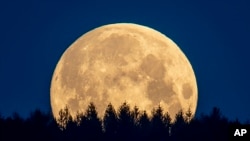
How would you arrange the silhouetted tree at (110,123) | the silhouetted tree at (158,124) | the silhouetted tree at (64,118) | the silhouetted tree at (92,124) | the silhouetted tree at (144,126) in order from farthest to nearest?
the silhouetted tree at (64,118), the silhouetted tree at (158,124), the silhouetted tree at (110,123), the silhouetted tree at (144,126), the silhouetted tree at (92,124)

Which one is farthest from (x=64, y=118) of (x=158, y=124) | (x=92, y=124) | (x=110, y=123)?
(x=158, y=124)

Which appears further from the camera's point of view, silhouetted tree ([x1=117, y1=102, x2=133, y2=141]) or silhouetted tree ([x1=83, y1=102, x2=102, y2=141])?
silhouetted tree ([x1=117, y1=102, x2=133, y2=141])

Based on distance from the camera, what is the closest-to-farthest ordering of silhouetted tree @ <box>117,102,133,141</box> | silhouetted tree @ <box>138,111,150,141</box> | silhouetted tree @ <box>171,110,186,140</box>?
1. silhouetted tree @ <box>138,111,150,141</box>
2. silhouetted tree @ <box>171,110,186,140</box>
3. silhouetted tree @ <box>117,102,133,141</box>

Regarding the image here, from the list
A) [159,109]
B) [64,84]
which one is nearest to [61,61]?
[64,84]

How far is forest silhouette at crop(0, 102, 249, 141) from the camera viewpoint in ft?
254

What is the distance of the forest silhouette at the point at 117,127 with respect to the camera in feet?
254

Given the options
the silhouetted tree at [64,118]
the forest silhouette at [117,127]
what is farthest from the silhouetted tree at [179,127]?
the silhouetted tree at [64,118]

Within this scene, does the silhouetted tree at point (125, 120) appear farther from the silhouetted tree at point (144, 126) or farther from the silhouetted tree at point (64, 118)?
the silhouetted tree at point (64, 118)

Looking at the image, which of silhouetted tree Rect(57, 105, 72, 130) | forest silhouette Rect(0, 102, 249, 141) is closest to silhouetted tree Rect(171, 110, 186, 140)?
forest silhouette Rect(0, 102, 249, 141)

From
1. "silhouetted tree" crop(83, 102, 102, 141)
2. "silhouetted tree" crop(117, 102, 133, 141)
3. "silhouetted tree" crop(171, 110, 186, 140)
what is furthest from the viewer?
"silhouetted tree" crop(117, 102, 133, 141)

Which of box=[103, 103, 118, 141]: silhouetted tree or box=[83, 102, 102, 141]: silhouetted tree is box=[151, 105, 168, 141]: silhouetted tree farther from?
box=[83, 102, 102, 141]: silhouetted tree

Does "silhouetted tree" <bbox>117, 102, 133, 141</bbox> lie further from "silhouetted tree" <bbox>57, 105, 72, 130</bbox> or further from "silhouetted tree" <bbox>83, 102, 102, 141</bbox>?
"silhouetted tree" <bbox>57, 105, 72, 130</bbox>

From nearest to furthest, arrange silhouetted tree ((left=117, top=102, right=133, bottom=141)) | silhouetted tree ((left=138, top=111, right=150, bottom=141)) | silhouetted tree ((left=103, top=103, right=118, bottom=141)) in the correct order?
silhouetted tree ((left=138, top=111, right=150, bottom=141)) < silhouetted tree ((left=103, top=103, right=118, bottom=141)) < silhouetted tree ((left=117, top=102, right=133, bottom=141))

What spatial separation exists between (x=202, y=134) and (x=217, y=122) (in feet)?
21.6
